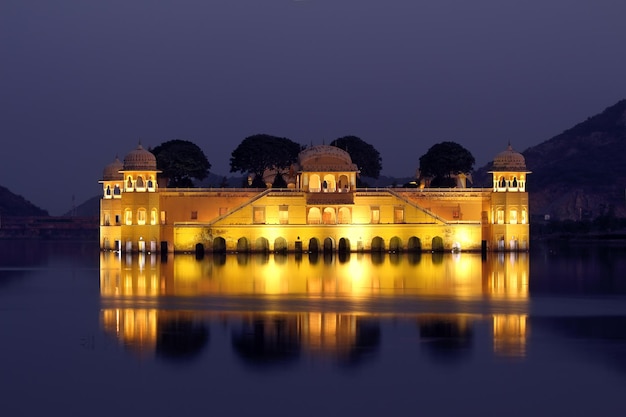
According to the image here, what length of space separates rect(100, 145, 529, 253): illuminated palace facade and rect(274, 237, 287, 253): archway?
0.23ft

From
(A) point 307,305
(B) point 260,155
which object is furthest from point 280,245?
(A) point 307,305

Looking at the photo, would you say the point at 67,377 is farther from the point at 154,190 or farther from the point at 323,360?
the point at 154,190

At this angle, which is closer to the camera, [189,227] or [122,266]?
[122,266]

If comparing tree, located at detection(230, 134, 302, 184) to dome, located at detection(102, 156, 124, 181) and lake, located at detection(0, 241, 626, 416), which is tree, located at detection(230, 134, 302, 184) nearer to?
dome, located at detection(102, 156, 124, 181)

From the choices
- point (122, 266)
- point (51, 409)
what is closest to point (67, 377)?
point (51, 409)

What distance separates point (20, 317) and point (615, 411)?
49.1 ft

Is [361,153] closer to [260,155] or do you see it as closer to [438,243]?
[260,155]

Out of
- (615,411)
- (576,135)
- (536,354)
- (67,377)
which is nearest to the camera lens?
(615,411)

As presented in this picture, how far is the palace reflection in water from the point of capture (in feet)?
72.1

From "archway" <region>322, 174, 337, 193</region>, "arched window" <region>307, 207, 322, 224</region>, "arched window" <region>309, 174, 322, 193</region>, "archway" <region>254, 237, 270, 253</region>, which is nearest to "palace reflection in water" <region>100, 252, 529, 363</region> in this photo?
"archway" <region>254, 237, 270, 253</region>

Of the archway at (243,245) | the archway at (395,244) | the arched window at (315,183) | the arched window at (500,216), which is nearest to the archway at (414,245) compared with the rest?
the archway at (395,244)

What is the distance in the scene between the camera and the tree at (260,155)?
7150cm

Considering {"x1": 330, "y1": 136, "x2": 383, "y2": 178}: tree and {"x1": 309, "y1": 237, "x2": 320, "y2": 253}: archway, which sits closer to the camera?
{"x1": 309, "y1": 237, "x2": 320, "y2": 253}: archway

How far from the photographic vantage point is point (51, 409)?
646 inches
